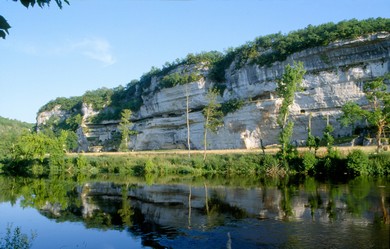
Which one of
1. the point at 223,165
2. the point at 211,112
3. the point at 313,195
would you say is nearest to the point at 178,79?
the point at 211,112

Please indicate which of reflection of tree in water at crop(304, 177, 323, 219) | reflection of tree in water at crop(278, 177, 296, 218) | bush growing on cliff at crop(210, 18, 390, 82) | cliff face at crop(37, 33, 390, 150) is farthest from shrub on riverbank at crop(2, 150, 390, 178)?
bush growing on cliff at crop(210, 18, 390, 82)

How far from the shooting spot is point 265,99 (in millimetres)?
50750

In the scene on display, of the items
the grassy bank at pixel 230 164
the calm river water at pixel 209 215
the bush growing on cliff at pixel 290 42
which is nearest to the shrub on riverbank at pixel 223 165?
the grassy bank at pixel 230 164

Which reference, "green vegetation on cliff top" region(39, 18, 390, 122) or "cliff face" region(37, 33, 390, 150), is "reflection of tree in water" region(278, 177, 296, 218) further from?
"green vegetation on cliff top" region(39, 18, 390, 122)

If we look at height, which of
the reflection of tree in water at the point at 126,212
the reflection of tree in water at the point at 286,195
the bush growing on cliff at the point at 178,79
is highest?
the bush growing on cliff at the point at 178,79

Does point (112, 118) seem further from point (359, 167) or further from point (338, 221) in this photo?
point (338, 221)

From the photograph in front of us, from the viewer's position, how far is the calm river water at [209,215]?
12.2m

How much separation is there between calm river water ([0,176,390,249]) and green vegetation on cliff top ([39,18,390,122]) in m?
24.1

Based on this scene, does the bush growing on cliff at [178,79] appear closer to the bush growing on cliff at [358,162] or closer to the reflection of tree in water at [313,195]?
the bush growing on cliff at [358,162]

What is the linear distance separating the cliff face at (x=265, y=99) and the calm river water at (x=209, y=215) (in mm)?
20964

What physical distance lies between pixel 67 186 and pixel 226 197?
603 inches

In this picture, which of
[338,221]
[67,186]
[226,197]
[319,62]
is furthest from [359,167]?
[67,186]

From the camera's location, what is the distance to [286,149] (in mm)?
32938

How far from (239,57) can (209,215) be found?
1677 inches
